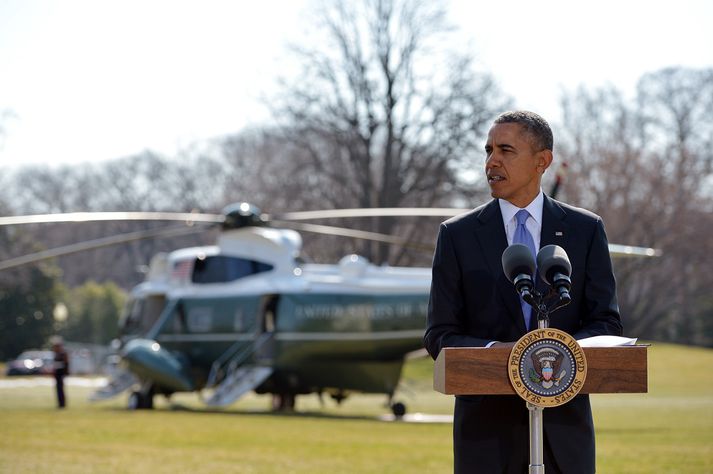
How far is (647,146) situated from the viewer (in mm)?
49188

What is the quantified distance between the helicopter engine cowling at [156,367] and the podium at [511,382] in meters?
19.0

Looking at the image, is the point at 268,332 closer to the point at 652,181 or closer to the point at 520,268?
the point at 520,268

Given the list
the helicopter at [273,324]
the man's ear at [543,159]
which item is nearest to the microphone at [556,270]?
the man's ear at [543,159]

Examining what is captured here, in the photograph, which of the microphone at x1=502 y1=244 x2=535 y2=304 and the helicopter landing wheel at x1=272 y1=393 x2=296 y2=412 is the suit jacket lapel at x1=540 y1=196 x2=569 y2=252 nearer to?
the microphone at x1=502 y1=244 x2=535 y2=304

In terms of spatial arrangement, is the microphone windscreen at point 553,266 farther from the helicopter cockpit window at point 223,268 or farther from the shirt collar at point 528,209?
the helicopter cockpit window at point 223,268

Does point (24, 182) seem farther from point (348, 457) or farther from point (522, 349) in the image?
point (522, 349)

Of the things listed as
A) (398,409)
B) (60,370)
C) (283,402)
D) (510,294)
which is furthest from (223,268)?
(510,294)

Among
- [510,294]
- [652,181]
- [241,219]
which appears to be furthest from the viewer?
[652,181]

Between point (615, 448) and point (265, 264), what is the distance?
10705 millimetres

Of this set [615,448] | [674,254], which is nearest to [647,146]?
[674,254]

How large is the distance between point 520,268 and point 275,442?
34.1 ft

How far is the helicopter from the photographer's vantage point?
832 inches

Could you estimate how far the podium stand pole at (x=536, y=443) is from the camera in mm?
3555

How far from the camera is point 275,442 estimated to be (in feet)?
44.7
